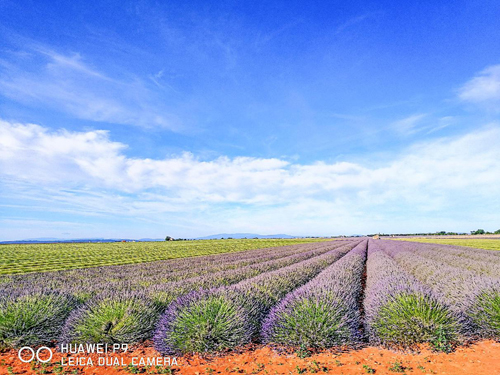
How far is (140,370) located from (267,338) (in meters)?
2.01

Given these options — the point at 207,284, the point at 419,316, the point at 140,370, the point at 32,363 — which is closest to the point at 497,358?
the point at 419,316

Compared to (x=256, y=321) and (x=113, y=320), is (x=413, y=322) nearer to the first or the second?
(x=256, y=321)

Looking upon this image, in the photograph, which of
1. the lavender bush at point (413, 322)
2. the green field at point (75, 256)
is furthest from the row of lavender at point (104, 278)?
the lavender bush at point (413, 322)

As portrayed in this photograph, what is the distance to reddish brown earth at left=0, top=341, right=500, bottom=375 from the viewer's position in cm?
343

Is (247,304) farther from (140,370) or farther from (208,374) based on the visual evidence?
(140,370)

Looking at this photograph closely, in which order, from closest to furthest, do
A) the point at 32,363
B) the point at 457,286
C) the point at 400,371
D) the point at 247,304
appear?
the point at 400,371
the point at 32,363
the point at 247,304
the point at 457,286

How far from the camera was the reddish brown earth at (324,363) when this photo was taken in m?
3.43

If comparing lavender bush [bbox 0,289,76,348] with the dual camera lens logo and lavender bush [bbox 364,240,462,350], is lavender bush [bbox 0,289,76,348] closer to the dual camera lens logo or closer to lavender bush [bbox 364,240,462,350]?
the dual camera lens logo

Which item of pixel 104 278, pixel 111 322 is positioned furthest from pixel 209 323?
pixel 104 278

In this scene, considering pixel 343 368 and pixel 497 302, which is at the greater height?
pixel 497 302

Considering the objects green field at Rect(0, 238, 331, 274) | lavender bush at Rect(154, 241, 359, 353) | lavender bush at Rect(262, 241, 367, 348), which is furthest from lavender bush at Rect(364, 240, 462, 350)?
green field at Rect(0, 238, 331, 274)

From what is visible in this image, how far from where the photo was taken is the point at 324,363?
3.66 meters

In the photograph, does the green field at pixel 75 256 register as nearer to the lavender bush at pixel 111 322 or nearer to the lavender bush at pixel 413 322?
the lavender bush at pixel 111 322

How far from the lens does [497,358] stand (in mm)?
3666
